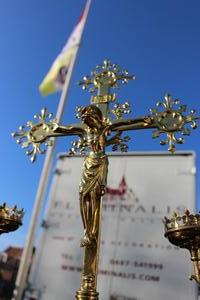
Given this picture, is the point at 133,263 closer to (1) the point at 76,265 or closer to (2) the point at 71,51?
(1) the point at 76,265

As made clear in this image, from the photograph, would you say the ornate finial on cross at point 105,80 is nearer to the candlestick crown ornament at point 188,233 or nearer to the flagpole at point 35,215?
the candlestick crown ornament at point 188,233

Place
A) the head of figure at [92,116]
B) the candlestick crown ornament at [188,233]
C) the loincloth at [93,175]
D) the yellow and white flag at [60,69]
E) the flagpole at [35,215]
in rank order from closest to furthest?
1. the candlestick crown ornament at [188,233]
2. the loincloth at [93,175]
3. the head of figure at [92,116]
4. the flagpole at [35,215]
5. the yellow and white flag at [60,69]

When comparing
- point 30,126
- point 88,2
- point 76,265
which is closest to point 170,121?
point 30,126

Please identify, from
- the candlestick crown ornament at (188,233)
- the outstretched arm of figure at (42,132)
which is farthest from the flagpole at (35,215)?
the candlestick crown ornament at (188,233)

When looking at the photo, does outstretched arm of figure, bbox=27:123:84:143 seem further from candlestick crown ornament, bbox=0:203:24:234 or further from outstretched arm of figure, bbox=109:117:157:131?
candlestick crown ornament, bbox=0:203:24:234

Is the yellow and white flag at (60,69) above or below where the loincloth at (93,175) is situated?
above

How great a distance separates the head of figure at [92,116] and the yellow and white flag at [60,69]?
6.39 metres

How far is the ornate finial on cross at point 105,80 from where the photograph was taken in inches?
109

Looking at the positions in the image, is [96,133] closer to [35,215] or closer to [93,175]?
[93,175]

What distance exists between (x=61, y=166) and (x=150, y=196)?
1435 mm

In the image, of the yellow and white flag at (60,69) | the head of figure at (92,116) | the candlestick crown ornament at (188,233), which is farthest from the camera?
the yellow and white flag at (60,69)

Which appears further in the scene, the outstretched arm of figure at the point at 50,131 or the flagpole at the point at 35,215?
the flagpole at the point at 35,215

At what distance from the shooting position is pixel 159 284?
3961 millimetres

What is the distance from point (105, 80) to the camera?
2.89 metres
